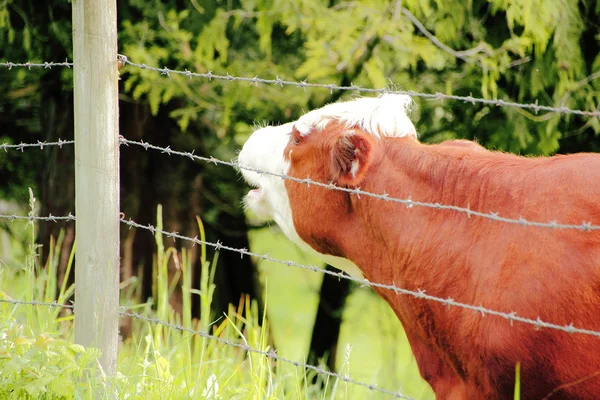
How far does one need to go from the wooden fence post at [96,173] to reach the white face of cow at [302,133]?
706mm

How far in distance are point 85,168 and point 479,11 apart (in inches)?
141

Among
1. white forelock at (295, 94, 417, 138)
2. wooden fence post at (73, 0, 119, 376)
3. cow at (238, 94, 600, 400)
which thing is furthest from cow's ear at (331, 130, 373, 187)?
wooden fence post at (73, 0, 119, 376)

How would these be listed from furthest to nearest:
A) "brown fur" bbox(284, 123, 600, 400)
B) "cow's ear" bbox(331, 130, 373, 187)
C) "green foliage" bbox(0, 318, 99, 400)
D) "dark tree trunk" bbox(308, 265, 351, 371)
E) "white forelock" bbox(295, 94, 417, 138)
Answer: "dark tree trunk" bbox(308, 265, 351, 371), "white forelock" bbox(295, 94, 417, 138), "cow's ear" bbox(331, 130, 373, 187), "green foliage" bbox(0, 318, 99, 400), "brown fur" bbox(284, 123, 600, 400)

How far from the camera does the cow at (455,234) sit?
2619 millimetres

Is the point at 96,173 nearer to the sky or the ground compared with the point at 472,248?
nearer to the sky

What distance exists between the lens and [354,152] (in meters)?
3.13

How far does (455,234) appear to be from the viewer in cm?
299

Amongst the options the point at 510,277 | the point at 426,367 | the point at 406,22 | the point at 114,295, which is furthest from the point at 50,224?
the point at 510,277

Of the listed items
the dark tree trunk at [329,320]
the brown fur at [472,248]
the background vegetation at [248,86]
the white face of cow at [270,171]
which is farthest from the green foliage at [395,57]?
the dark tree trunk at [329,320]

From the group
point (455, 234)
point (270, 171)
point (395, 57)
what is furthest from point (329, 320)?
point (455, 234)

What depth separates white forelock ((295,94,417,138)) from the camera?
3316mm

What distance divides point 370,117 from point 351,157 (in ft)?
0.91

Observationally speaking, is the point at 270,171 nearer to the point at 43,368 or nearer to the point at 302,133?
the point at 302,133

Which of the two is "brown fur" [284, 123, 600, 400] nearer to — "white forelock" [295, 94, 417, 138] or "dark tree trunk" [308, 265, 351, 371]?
"white forelock" [295, 94, 417, 138]
